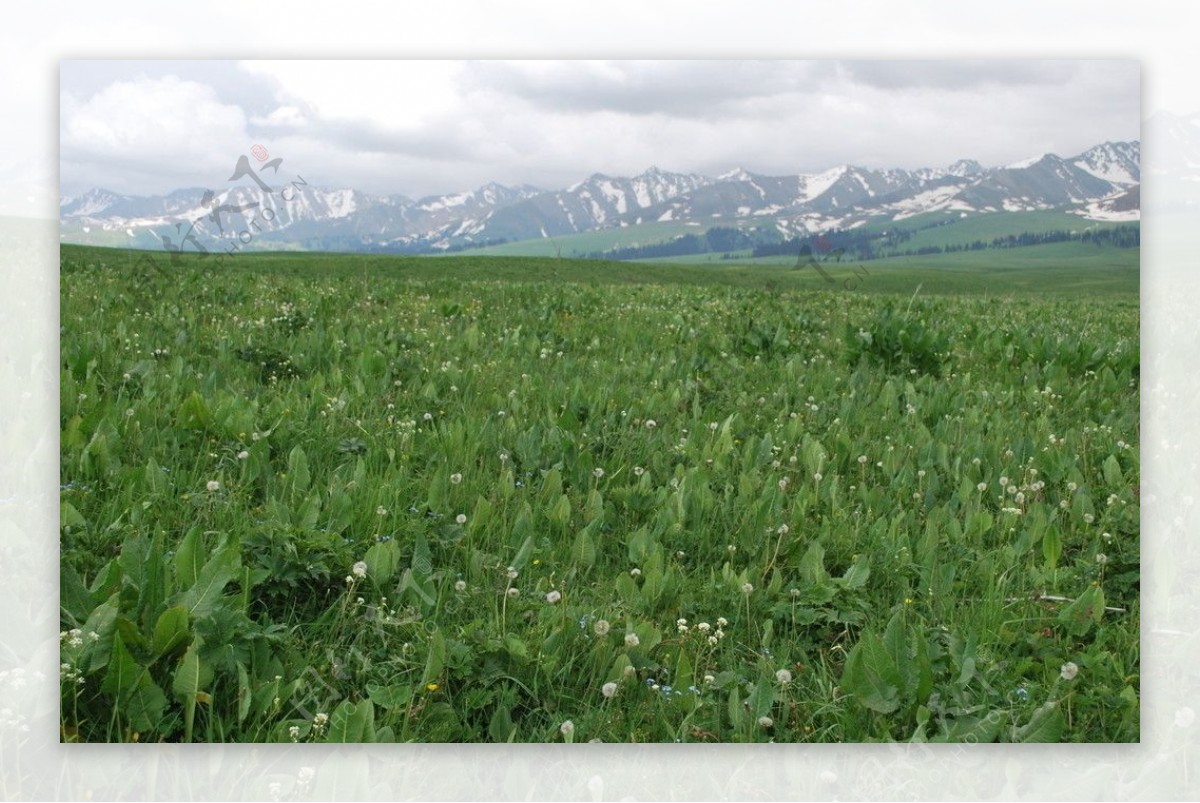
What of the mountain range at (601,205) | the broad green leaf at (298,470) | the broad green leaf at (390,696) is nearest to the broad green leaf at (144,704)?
the broad green leaf at (390,696)

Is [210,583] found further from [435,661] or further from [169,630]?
[435,661]

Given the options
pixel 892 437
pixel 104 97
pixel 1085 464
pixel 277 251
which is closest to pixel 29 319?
pixel 104 97

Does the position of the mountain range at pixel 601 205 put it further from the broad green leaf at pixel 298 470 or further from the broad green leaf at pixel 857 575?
the broad green leaf at pixel 857 575

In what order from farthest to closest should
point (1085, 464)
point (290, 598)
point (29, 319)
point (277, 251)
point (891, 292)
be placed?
1. point (891, 292)
2. point (277, 251)
3. point (1085, 464)
4. point (29, 319)
5. point (290, 598)

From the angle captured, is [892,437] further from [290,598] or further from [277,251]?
[277,251]

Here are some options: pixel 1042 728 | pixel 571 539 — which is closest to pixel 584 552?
pixel 571 539

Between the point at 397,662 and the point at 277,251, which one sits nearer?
the point at 397,662
